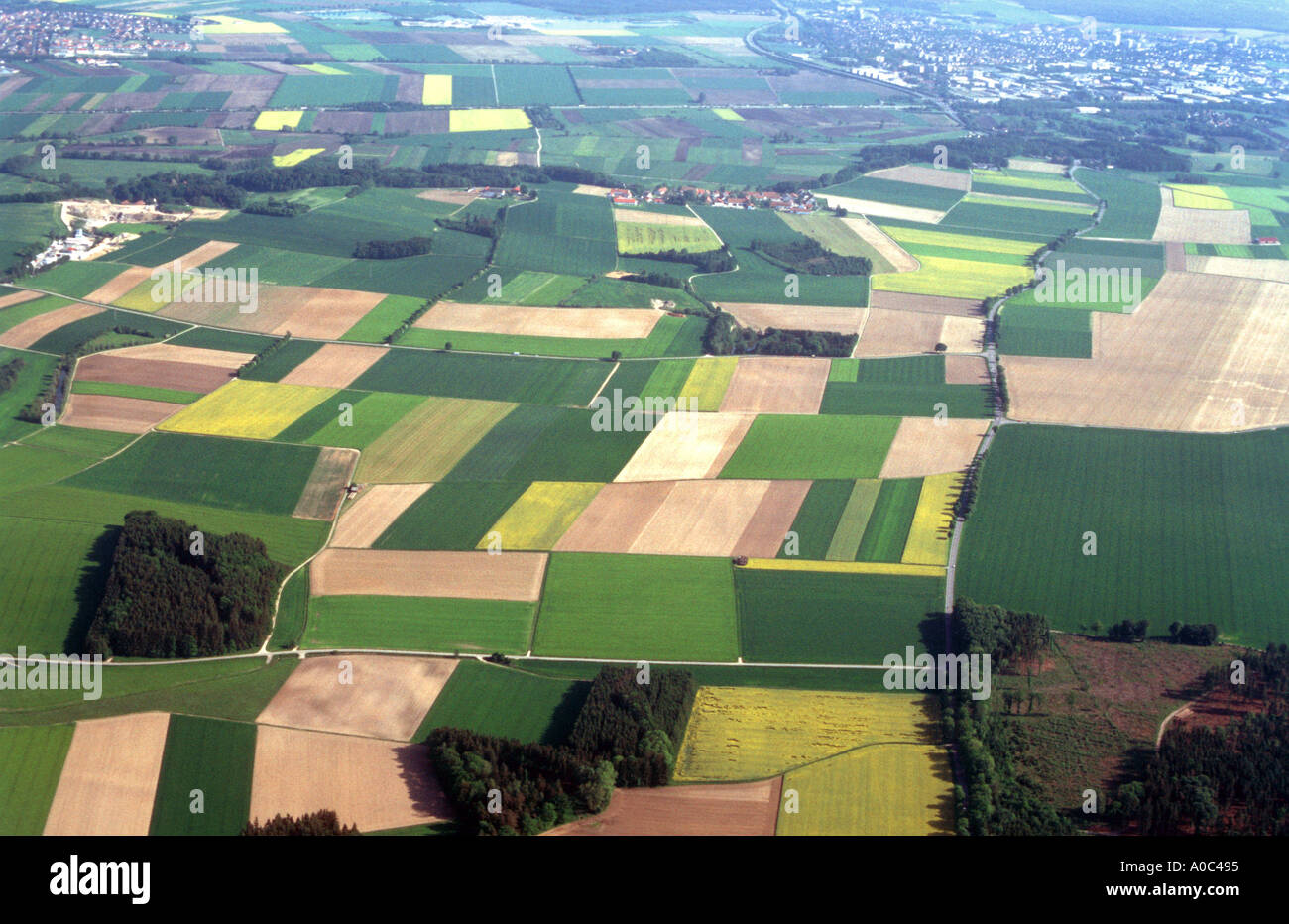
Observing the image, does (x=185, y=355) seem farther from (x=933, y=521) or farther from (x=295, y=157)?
(x=295, y=157)

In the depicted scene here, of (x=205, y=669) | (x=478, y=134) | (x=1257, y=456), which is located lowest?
(x=205, y=669)

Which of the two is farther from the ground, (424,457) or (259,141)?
(259,141)

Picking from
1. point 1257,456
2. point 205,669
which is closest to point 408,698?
point 205,669

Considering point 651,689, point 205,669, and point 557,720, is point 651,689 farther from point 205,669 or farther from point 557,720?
point 205,669

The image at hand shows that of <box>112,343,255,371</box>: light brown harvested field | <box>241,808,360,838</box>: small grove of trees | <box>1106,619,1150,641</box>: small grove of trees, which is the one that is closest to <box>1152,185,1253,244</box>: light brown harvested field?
<box>1106,619,1150,641</box>: small grove of trees

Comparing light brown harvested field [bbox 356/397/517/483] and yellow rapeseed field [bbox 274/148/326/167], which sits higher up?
yellow rapeseed field [bbox 274/148/326/167]

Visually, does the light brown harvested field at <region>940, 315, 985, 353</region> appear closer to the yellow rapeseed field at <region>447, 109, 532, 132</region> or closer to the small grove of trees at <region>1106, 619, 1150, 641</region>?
the small grove of trees at <region>1106, 619, 1150, 641</region>

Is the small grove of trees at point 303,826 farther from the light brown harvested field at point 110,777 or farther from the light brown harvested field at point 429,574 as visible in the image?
the light brown harvested field at point 429,574
